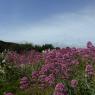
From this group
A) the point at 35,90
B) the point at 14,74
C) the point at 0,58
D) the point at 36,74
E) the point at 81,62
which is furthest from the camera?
the point at 0,58

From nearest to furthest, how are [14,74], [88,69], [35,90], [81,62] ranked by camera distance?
[88,69]
[35,90]
[81,62]
[14,74]

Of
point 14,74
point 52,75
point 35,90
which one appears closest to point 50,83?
point 52,75

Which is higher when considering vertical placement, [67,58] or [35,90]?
[67,58]

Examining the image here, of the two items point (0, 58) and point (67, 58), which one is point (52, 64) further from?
point (0, 58)

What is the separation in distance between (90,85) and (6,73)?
7.38 meters

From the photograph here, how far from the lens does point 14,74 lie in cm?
1555

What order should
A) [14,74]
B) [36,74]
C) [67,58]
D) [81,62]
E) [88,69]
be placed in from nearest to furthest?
1. [88,69]
2. [36,74]
3. [67,58]
4. [81,62]
5. [14,74]

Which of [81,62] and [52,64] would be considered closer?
[52,64]

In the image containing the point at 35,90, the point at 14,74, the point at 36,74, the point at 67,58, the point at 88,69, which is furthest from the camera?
the point at 14,74

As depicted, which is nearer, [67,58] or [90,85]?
[90,85]

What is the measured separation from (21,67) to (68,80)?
308 inches

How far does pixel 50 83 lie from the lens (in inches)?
325

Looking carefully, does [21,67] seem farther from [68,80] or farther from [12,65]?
[68,80]

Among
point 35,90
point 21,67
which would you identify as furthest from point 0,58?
point 35,90
